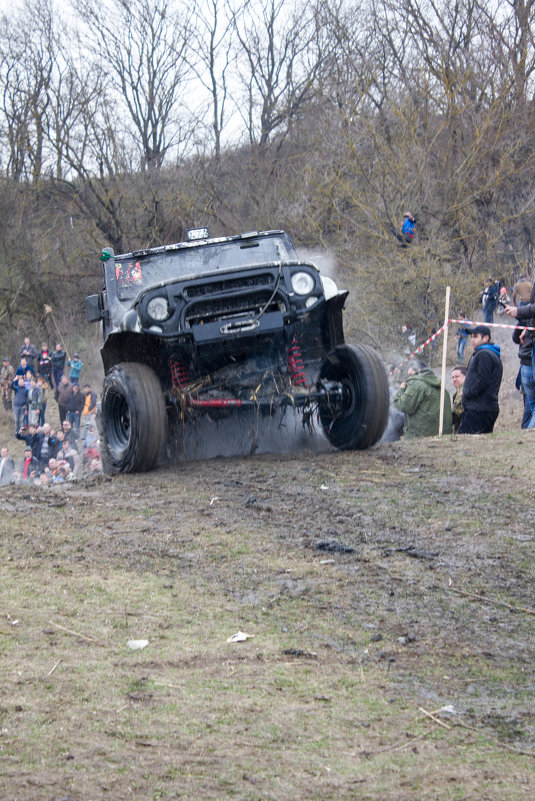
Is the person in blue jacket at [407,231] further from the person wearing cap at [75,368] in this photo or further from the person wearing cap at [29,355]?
the person wearing cap at [29,355]

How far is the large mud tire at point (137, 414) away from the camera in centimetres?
745

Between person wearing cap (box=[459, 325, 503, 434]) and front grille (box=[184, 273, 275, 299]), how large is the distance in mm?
2782

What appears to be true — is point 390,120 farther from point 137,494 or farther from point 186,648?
point 186,648

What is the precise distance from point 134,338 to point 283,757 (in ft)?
18.2

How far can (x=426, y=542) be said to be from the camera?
529cm

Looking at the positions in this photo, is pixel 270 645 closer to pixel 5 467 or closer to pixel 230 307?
pixel 230 307

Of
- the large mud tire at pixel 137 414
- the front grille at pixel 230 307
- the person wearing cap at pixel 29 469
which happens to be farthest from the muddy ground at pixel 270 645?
the person wearing cap at pixel 29 469

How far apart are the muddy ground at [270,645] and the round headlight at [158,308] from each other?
155cm

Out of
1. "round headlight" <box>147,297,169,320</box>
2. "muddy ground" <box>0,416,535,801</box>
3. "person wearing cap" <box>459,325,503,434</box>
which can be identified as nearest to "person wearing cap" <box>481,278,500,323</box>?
"person wearing cap" <box>459,325,503,434</box>

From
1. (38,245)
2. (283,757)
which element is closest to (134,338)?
(283,757)

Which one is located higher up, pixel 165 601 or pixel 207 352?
pixel 207 352

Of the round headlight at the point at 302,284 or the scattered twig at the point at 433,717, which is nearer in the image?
the scattered twig at the point at 433,717

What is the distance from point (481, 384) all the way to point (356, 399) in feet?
6.07

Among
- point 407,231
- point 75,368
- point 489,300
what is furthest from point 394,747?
point 75,368
